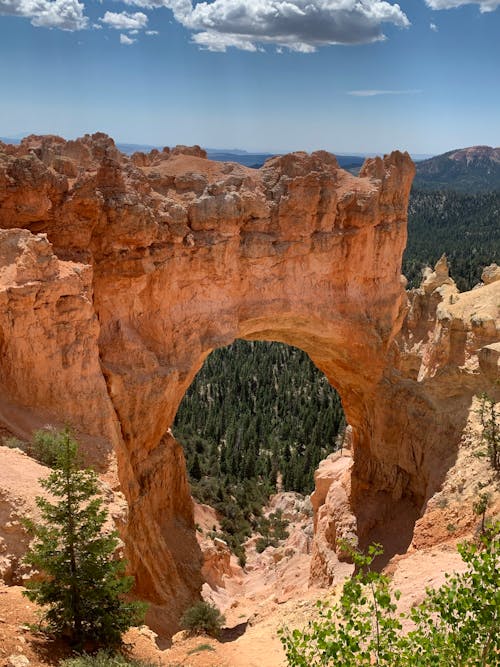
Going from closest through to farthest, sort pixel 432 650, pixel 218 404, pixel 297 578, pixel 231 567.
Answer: pixel 432 650
pixel 297 578
pixel 231 567
pixel 218 404

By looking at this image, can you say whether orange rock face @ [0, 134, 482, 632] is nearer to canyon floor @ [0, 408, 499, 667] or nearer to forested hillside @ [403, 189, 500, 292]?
canyon floor @ [0, 408, 499, 667]

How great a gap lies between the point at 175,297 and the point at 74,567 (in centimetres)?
1212

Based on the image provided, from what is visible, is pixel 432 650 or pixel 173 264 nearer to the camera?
pixel 432 650

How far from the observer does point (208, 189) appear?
66.8 ft

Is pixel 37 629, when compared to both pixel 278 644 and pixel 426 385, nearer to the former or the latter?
pixel 278 644

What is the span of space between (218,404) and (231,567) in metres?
26.6

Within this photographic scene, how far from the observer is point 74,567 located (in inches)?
369

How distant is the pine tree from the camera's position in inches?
362

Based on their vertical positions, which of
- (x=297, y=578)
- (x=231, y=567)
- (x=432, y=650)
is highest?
(x=432, y=650)

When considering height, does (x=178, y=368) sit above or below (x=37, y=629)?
above

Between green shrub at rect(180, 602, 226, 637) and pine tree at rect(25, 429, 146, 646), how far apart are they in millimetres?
7754

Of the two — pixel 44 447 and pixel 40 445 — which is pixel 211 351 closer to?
pixel 40 445

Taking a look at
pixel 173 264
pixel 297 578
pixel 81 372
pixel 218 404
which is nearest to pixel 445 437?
pixel 297 578

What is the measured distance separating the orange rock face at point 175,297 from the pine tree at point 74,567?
5580 mm
